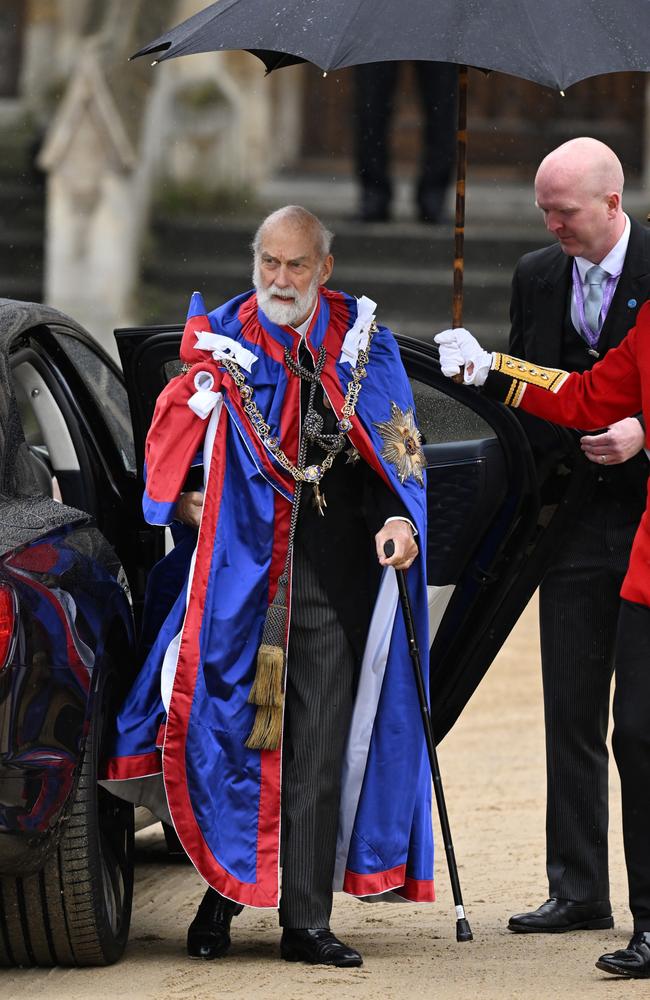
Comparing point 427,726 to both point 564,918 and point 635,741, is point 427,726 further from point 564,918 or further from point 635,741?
point 564,918

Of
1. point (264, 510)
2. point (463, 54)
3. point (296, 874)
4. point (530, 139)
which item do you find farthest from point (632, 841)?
point (530, 139)

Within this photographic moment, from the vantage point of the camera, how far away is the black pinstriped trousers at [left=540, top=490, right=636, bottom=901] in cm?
547

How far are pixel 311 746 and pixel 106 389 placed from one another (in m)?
→ 1.47

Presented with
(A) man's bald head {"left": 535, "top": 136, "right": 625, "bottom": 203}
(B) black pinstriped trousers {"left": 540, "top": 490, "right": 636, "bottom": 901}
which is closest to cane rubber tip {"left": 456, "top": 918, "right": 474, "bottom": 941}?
(B) black pinstriped trousers {"left": 540, "top": 490, "right": 636, "bottom": 901}

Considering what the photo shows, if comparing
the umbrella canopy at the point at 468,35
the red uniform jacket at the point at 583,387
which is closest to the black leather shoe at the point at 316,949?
the red uniform jacket at the point at 583,387

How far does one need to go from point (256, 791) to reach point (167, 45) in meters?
1.96

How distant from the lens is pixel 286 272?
4.97 metres

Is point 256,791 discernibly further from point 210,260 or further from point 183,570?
point 210,260

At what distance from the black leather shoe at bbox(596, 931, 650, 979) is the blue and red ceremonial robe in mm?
518

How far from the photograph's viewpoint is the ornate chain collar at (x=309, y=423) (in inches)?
196

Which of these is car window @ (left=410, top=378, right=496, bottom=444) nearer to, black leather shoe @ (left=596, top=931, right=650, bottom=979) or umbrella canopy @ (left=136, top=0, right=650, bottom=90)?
umbrella canopy @ (left=136, top=0, right=650, bottom=90)

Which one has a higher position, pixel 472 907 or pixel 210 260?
pixel 210 260

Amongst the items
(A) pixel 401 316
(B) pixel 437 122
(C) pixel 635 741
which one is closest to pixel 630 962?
(C) pixel 635 741

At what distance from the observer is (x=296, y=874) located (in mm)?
4992
